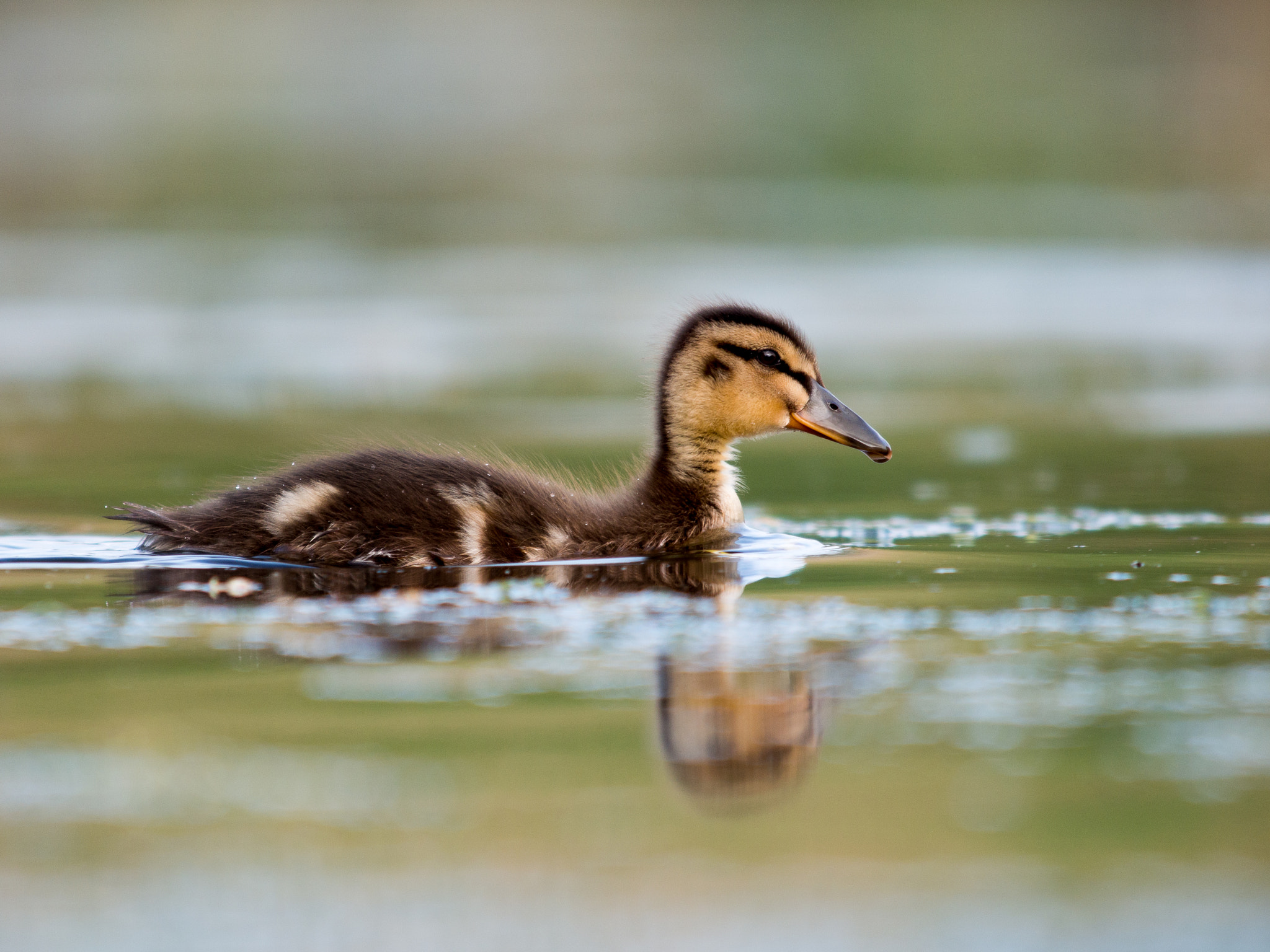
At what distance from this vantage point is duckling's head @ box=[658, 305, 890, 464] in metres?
6.78

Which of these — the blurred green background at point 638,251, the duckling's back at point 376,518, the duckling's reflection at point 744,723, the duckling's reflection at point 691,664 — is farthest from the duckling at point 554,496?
the duckling's reflection at point 744,723

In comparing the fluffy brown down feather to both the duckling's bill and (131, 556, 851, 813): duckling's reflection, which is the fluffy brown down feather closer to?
(131, 556, 851, 813): duckling's reflection

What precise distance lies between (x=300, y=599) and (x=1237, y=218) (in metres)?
14.6

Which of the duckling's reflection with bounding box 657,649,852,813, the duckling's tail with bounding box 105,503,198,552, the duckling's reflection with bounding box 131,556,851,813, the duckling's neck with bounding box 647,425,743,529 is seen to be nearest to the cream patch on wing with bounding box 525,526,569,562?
the duckling's reflection with bounding box 131,556,851,813

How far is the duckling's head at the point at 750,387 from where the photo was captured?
22.2 feet

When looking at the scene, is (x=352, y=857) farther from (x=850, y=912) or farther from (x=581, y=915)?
(x=850, y=912)

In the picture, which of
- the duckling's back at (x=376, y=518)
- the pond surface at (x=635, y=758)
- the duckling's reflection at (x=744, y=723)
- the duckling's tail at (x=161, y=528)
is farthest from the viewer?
the duckling's tail at (x=161, y=528)

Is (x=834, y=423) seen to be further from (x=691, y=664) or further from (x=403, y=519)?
(x=691, y=664)

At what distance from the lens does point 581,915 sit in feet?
10.6

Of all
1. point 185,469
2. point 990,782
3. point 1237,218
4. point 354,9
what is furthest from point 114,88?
point 990,782

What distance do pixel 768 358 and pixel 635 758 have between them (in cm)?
300

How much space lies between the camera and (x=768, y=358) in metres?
6.79

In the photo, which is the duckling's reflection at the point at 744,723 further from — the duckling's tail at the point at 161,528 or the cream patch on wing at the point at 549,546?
the duckling's tail at the point at 161,528

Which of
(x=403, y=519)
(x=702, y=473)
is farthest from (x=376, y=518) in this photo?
(x=702, y=473)
